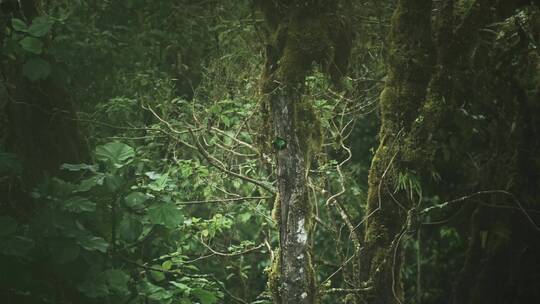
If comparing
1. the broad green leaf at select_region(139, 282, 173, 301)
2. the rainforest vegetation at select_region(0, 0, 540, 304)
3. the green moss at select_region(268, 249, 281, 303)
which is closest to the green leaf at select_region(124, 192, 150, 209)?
the rainforest vegetation at select_region(0, 0, 540, 304)

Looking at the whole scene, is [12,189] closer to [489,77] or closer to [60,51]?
[60,51]

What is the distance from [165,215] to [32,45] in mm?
1198

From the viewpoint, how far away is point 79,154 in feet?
14.7

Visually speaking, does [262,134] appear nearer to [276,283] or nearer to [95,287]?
[276,283]

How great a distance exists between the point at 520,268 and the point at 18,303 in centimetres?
508

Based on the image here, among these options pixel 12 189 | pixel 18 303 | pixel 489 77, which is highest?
pixel 489 77

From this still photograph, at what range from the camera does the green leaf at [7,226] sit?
11.5ft

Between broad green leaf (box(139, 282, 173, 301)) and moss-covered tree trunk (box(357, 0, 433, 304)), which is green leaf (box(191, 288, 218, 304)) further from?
moss-covered tree trunk (box(357, 0, 433, 304))

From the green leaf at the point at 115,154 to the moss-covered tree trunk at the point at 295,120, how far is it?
3.11ft


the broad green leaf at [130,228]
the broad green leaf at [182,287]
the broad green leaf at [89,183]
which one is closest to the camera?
the broad green leaf at [89,183]

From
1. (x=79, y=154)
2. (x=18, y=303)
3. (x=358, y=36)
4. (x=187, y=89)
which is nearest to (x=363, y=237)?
(x=358, y=36)

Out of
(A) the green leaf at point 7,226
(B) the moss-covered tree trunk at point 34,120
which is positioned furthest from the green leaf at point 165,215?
(B) the moss-covered tree trunk at point 34,120

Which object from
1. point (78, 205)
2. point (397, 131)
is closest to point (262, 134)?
point (397, 131)

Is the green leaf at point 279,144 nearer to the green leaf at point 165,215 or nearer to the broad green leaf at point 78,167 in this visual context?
the green leaf at point 165,215
